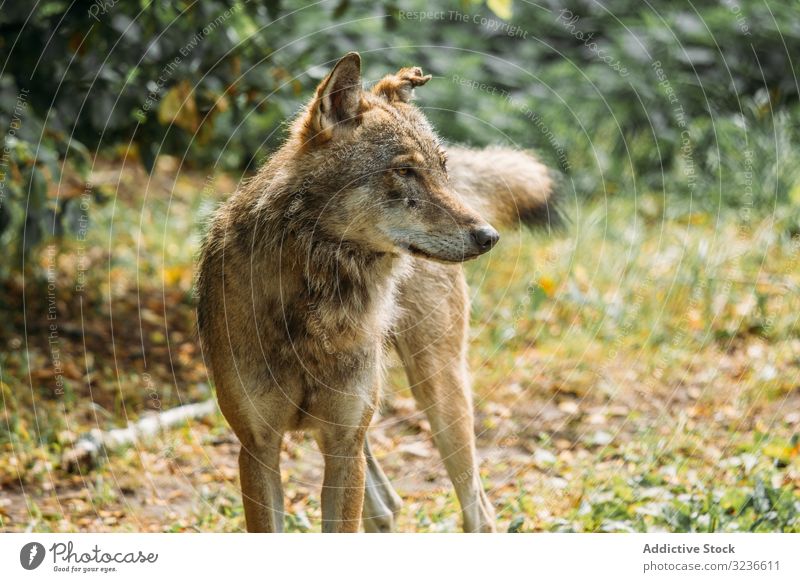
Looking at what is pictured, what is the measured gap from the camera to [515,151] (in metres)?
6.14

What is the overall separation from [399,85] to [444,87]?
6110 millimetres

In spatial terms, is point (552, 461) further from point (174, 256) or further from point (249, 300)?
point (174, 256)

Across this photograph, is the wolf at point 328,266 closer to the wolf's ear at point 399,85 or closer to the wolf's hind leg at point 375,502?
the wolf's ear at point 399,85

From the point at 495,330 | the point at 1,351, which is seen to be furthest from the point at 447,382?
the point at 1,351

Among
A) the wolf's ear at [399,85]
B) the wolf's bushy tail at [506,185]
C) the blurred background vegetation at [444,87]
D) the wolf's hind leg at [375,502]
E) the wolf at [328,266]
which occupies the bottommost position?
the wolf's hind leg at [375,502]

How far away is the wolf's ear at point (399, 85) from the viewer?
4.61 m

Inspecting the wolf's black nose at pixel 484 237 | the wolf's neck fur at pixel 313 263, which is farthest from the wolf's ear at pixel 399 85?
the wolf's black nose at pixel 484 237

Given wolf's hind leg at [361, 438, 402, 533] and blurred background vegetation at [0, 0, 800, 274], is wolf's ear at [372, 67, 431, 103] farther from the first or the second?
wolf's hind leg at [361, 438, 402, 533]

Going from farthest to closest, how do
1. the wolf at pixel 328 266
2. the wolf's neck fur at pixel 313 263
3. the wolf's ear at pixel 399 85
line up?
the wolf's ear at pixel 399 85, the wolf's neck fur at pixel 313 263, the wolf at pixel 328 266

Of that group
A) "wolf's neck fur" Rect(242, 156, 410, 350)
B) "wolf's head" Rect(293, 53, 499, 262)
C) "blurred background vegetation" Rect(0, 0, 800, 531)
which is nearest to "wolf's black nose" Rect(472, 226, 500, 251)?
"wolf's head" Rect(293, 53, 499, 262)

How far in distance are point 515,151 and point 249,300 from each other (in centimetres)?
231

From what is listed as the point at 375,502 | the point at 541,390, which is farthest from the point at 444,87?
the point at 375,502

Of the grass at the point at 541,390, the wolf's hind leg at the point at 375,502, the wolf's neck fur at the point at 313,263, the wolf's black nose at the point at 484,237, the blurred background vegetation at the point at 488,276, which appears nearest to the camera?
the wolf's black nose at the point at 484,237
